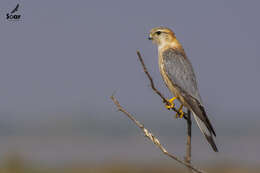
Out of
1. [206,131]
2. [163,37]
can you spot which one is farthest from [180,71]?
[206,131]

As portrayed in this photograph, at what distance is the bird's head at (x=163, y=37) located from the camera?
7.24 meters

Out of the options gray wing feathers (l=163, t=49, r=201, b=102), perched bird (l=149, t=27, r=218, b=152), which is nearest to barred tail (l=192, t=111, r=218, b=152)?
perched bird (l=149, t=27, r=218, b=152)

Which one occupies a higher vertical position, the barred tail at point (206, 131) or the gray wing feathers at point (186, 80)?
the gray wing feathers at point (186, 80)

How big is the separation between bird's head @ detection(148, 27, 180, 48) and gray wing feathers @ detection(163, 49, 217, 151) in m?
0.18

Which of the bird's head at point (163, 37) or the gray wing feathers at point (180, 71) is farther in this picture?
the bird's head at point (163, 37)

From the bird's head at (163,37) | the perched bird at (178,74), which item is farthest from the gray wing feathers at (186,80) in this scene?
the bird's head at (163,37)

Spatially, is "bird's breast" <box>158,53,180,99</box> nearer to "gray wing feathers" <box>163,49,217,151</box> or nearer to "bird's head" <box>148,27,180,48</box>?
"gray wing feathers" <box>163,49,217,151</box>

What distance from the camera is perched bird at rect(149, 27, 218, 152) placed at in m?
5.92

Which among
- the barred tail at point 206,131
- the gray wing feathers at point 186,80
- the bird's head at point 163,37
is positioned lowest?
the barred tail at point 206,131

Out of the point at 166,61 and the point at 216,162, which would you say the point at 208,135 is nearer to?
the point at 166,61

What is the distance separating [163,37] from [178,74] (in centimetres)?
74

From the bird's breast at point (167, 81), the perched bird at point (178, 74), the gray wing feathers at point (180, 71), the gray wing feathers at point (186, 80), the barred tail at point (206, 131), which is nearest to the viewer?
the barred tail at point (206, 131)

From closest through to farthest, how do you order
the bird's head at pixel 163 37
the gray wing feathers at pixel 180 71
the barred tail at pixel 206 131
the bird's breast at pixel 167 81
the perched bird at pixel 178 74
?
the barred tail at pixel 206 131 < the perched bird at pixel 178 74 < the gray wing feathers at pixel 180 71 < the bird's breast at pixel 167 81 < the bird's head at pixel 163 37

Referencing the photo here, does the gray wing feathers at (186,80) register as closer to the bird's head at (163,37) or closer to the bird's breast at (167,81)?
the bird's breast at (167,81)
